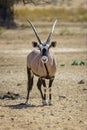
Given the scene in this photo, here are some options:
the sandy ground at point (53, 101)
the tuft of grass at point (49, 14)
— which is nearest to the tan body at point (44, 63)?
the sandy ground at point (53, 101)

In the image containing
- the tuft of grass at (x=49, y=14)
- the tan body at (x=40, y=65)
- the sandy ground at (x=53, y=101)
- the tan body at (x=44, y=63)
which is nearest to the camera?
the sandy ground at (x=53, y=101)

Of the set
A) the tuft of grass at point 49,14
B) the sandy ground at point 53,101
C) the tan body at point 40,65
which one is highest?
the tan body at point 40,65

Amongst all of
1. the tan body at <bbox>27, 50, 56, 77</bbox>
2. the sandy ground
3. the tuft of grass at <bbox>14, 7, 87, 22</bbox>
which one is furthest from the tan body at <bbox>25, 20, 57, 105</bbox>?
the tuft of grass at <bbox>14, 7, 87, 22</bbox>

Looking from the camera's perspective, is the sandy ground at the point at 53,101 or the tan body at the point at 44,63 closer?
the sandy ground at the point at 53,101

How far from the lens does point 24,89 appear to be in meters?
19.5

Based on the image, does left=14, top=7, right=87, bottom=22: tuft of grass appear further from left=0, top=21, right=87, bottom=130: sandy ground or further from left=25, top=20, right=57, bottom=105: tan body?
left=25, top=20, right=57, bottom=105: tan body

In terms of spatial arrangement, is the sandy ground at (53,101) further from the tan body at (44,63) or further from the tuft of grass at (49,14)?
the tuft of grass at (49,14)

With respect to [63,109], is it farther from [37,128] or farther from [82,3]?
[82,3]

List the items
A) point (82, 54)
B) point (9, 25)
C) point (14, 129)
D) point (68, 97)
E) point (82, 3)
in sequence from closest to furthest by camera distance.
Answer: point (14, 129) → point (68, 97) → point (82, 54) → point (9, 25) → point (82, 3)

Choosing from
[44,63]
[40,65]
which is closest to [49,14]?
[40,65]


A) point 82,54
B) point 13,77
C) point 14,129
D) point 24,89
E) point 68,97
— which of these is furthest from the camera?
point 82,54

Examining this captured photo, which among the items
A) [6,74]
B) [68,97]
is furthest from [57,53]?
[68,97]

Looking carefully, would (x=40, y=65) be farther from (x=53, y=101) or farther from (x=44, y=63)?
(x=53, y=101)

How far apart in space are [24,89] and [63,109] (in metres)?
4.68
